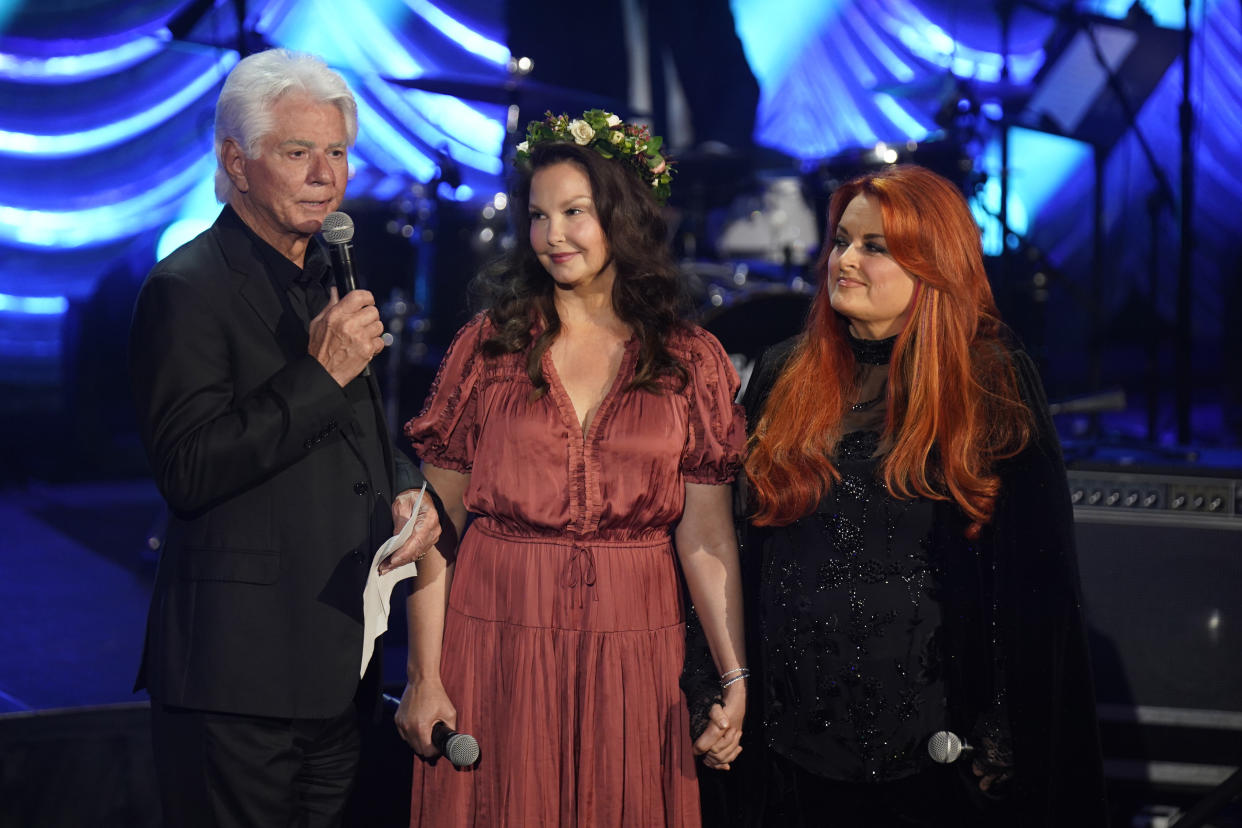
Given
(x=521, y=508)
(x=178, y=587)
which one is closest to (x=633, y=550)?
(x=521, y=508)

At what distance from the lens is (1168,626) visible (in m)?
3.19

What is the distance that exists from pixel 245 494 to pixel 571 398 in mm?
621

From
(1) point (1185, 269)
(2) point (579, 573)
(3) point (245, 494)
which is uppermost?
(1) point (1185, 269)

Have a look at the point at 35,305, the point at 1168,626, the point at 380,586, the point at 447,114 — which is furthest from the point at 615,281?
the point at 447,114

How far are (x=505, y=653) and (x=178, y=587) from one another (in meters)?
0.59

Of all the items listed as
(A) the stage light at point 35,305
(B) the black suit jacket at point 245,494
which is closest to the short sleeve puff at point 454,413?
(B) the black suit jacket at point 245,494

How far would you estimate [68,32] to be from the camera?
212 inches

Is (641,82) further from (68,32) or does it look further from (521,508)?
(521,508)

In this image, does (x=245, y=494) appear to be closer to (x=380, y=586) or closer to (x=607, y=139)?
(x=380, y=586)

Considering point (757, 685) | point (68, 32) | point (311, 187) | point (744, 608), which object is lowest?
point (757, 685)

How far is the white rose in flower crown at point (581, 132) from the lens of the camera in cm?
217

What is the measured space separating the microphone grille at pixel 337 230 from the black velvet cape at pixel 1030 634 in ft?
3.69

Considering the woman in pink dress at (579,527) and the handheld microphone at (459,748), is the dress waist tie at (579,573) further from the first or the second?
the handheld microphone at (459,748)

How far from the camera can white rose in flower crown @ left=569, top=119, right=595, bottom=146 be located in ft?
7.11
